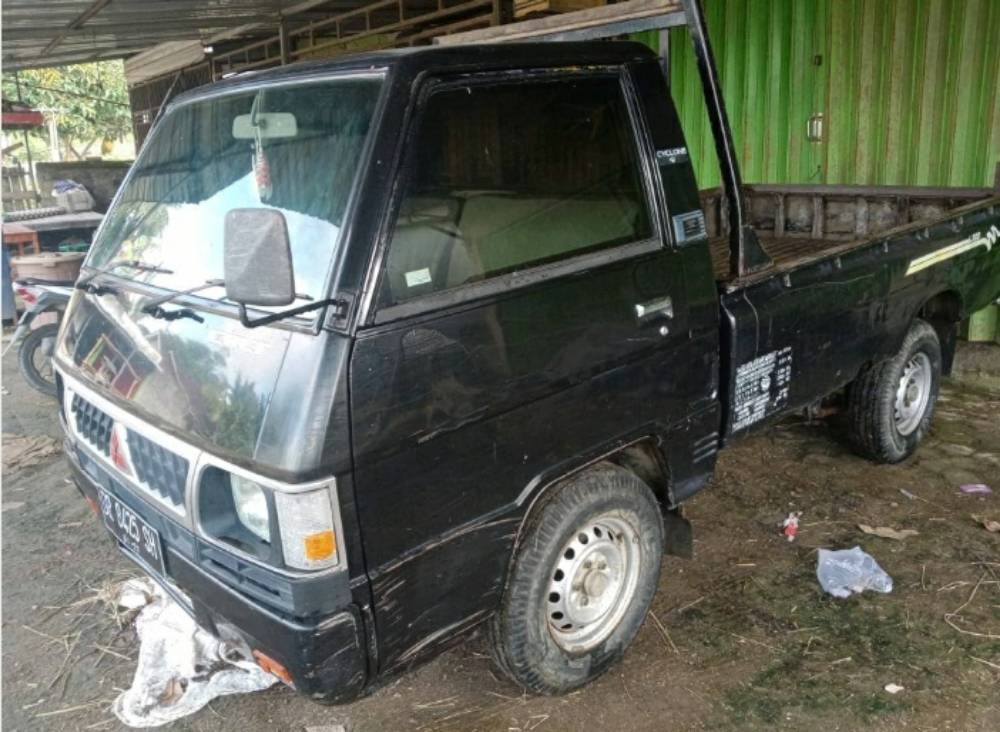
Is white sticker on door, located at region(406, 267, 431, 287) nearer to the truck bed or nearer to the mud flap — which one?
the mud flap

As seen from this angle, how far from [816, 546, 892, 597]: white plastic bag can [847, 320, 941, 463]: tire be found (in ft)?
3.23

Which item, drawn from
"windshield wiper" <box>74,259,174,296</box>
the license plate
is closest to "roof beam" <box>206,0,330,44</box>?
"windshield wiper" <box>74,259,174,296</box>

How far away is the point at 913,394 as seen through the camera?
14.7 feet

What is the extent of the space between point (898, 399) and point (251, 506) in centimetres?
362

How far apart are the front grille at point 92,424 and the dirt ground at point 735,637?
975 millimetres

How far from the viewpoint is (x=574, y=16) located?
328 cm

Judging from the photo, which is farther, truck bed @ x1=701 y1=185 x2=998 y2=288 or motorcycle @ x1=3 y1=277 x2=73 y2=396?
motorcycle @ x1=3 y1=277 x2=73 y2=396

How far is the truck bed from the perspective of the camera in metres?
4.82

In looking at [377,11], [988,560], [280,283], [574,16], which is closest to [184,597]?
[280,283]

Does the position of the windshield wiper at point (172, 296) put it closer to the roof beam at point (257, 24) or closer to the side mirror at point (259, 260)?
the side mirror at point (259, 260)

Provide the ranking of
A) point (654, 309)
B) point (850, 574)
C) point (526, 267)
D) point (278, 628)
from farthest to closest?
point (850, 574) → point (654, 309) → point (526, 267) → point (278, 628)

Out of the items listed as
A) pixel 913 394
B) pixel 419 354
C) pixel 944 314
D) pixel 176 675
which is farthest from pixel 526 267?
pixel 944 314

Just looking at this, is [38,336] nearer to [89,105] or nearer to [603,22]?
[603,22]

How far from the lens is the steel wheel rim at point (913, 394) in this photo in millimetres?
4348
